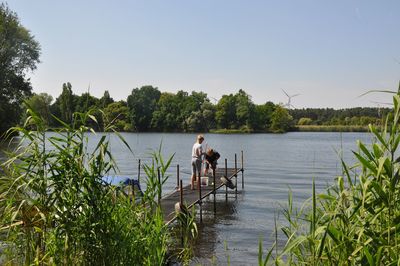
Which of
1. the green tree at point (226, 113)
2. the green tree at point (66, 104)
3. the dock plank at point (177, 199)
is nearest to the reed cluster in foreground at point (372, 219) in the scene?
the green tree at point (66, 104)

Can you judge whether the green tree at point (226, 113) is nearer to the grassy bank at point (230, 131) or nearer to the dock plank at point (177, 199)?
the grassy bank at point (230, 131)

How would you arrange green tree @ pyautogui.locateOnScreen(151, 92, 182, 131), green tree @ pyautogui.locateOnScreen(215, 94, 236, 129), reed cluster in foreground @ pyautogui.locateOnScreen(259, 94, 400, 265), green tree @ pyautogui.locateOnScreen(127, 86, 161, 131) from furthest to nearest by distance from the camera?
green tree @ pyautogui.locateOnScreen(151, 92, 182, 131) → green tree @ pyautogui.locateOnScreen(215, 94, 236, 129) → green tree @ pyautogui.locateOnScreen(127, 86, 161, 131) → reed cluster in foreground @ pyautogui.locateOnScreen(259, 94, 400, 265)

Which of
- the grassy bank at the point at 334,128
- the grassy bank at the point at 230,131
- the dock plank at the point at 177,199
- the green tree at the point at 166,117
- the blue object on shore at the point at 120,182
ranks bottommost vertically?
the dock plank at the point at 177,199

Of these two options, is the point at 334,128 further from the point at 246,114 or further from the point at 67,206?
the point at 246,114

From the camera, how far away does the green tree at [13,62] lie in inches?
1768

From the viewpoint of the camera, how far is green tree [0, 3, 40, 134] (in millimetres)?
44897

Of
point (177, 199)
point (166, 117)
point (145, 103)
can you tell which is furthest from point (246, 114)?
point (177, 199)

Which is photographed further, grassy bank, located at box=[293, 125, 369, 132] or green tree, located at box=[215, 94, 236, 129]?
green tree, located at box=[215, 94, 236, 129]

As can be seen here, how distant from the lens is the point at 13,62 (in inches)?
1843

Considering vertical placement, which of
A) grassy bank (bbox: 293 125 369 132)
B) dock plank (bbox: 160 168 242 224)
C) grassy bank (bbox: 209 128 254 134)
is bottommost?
dock plank (bbox: 160 168 242 224)

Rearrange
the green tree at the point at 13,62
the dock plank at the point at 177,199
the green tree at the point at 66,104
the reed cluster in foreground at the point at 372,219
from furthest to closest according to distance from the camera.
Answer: the green tree at the point at 13,62 → the dock plank at the point at 177,199 → the green tree at the point at 66,104 → the reed cluster in foreground at the point at 372,219

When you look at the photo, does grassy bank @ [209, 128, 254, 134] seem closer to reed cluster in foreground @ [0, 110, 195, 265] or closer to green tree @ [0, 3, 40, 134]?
green tree @ [0, 3, 40, 134]

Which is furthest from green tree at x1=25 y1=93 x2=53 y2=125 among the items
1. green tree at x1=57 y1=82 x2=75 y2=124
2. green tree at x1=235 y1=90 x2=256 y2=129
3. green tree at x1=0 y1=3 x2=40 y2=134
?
green tree at x1=235 y1=90 x2=256 y2=129

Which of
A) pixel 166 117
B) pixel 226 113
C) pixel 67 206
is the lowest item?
pixel 67 206
